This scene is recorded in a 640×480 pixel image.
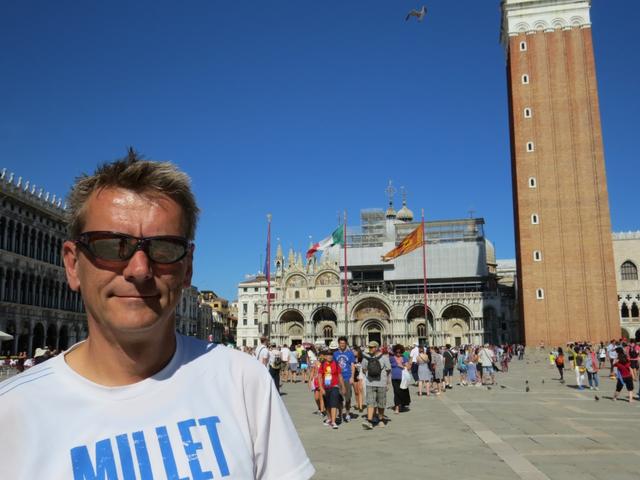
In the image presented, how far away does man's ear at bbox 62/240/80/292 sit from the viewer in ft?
5.50

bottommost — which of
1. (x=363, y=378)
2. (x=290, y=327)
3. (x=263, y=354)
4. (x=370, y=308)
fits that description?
(x=363, y=378)

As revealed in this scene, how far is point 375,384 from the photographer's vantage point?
36.8ft

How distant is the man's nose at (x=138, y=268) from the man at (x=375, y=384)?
9800 millimetres

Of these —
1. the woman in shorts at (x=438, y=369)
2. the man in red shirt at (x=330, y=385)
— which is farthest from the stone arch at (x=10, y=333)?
the man in red shirt at (x=330, y=385)

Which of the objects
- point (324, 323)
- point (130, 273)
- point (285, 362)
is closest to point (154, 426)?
point (130, 273)

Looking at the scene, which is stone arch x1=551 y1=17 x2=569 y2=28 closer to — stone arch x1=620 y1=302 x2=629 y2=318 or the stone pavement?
stone arch x1=620 y1=302 x2=629 y2=318

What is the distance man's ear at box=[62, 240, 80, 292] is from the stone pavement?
575 cm

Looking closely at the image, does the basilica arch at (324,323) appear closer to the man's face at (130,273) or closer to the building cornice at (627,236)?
the building cornice at (627,236)

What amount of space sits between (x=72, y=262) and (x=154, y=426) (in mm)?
589

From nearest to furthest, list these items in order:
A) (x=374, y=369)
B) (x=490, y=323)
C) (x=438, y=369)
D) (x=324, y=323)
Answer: (x=374, y=369) < (x=438, y=369) < (x=490, y=323) < (x=324, y=323)

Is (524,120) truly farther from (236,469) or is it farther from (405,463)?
(236,469)

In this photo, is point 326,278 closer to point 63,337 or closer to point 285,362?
point 63,337

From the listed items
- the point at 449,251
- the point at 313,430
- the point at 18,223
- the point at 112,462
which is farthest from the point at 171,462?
the point at 449,251

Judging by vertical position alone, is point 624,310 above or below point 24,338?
above
